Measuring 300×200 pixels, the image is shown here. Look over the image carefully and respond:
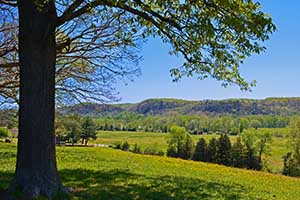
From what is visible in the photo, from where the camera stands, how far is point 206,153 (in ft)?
202

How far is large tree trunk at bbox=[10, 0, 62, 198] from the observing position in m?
7.71

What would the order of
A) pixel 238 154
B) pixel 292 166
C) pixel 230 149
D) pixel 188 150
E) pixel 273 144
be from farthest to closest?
pixel 273 144, pixel 188 150, pixel 238 154, pixel 230 149, pixel 292 166

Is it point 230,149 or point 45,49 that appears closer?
point 45,49

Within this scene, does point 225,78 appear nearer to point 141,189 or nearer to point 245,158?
point 141,189

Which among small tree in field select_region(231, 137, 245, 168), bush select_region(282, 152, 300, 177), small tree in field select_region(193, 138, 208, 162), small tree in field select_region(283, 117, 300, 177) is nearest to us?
bush select_region(282, 152, 300, 177)

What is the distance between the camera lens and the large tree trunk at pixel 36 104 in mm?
7715

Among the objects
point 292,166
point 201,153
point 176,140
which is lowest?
point 292,166

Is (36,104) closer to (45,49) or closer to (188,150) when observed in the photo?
(45,49)

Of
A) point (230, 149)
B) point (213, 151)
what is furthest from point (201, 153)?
point (230, 149)

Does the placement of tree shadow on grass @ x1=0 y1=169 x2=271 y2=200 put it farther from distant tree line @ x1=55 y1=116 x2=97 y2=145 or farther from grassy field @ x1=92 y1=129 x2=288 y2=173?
grassy field @ x1=92 y1=129 x2=288 y2=173

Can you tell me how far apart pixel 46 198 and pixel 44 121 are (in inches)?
64.5

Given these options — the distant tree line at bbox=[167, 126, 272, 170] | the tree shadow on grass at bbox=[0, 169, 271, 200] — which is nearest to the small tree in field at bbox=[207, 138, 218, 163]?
the distant tree line at bbox=[167, 126, 272, 170]

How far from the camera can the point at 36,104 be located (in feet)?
25.5

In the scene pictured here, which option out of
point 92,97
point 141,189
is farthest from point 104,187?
point 92,97
